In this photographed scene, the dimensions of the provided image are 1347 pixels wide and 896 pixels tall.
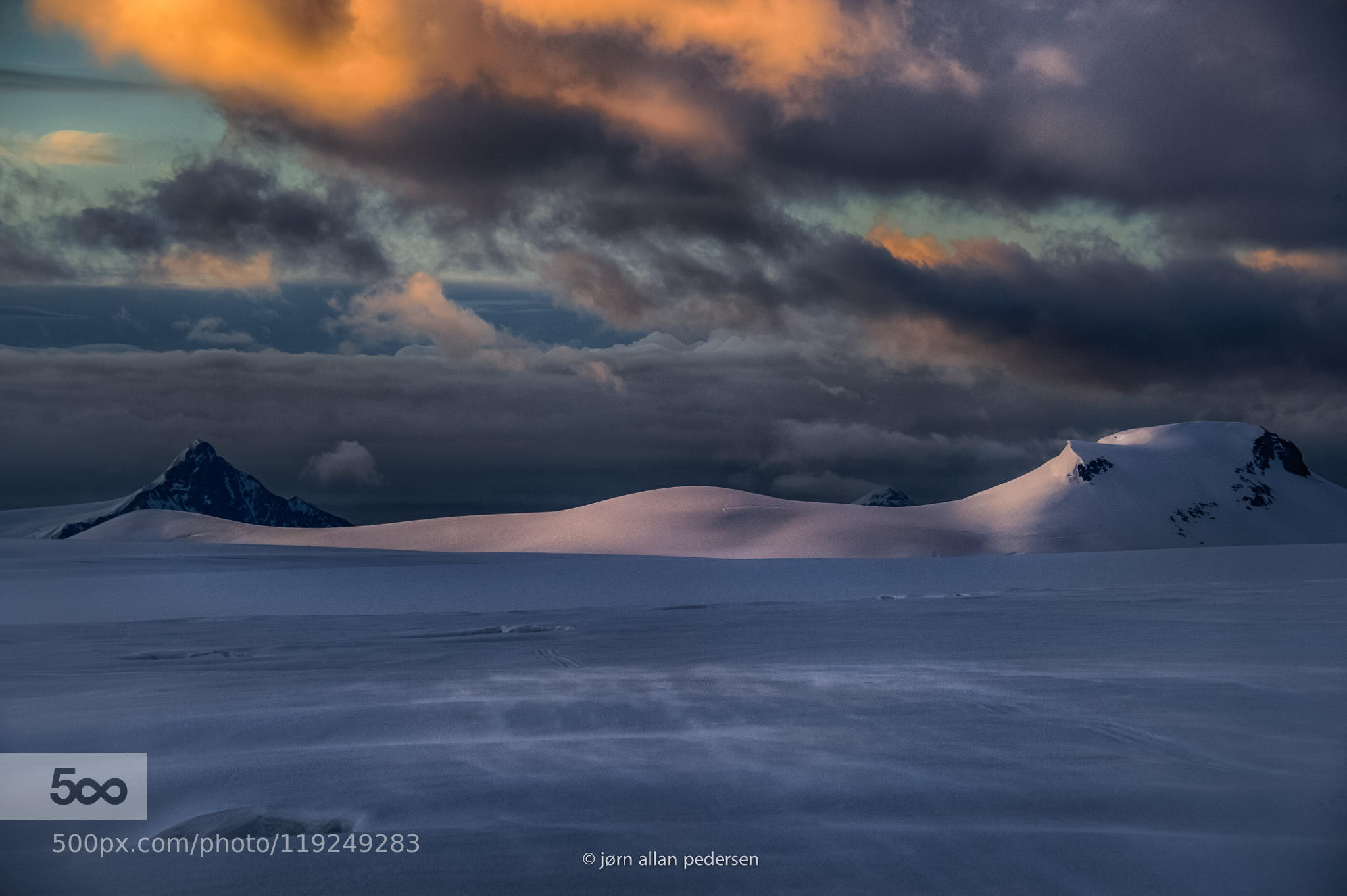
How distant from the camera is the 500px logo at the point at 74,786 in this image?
557cm

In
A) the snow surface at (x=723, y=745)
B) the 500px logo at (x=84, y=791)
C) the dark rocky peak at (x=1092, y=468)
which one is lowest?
the snow surface at (x=723, y=745)

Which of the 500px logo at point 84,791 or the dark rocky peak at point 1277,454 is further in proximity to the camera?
the dark rocky peak at point 1277,454

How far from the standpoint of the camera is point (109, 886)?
14.8 feet

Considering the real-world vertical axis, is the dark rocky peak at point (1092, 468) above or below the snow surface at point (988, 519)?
above

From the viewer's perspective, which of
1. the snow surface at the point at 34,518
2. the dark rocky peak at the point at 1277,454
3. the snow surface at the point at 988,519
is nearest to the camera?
the snow surface at the point at 988,519

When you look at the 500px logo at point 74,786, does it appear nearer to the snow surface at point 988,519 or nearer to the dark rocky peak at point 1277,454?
the snow surface at point 988,519

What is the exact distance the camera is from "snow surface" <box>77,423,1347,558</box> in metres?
75.5

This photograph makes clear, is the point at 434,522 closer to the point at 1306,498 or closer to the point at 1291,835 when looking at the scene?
the point at 1291,835

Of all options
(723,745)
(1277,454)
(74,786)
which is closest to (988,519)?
(1277,454)

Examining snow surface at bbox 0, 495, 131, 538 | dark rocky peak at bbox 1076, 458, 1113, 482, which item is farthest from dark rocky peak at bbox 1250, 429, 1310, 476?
snow surface at bbox 0, 495, 131, 538

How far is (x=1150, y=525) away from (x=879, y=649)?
11173 cm

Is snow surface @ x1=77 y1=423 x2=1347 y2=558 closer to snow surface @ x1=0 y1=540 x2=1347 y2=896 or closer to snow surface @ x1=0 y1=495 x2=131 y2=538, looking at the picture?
snow surface @ x1=0 y1=495 x2=131 y2=538

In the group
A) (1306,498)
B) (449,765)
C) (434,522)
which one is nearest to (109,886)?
(449,765)

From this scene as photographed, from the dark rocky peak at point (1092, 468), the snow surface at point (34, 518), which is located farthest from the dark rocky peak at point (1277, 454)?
the snow surface at point (34, 518)
